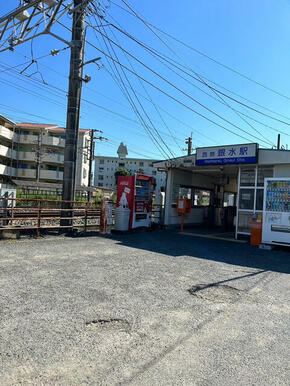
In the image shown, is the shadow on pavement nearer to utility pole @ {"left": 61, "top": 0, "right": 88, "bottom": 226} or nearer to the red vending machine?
the red vending machine

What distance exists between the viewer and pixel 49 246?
8367 mm

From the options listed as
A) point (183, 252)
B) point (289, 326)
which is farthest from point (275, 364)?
point (183, 252)

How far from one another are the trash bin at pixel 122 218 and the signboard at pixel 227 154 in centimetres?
401

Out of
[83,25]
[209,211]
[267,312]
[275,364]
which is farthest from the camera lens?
[209,211]

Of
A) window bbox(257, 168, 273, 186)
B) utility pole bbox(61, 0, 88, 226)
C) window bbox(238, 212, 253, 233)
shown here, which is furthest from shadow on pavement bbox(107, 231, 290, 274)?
window bbox(257, 168, 273, 186)

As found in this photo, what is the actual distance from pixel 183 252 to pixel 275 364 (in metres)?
5.75

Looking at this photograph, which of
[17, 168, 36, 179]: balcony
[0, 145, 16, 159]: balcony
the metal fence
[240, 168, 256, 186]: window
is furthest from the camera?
[17, 168, 36, 179]: balcony

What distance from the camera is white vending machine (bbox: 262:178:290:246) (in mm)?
9630

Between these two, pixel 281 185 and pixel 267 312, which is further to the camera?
pixel 281 185

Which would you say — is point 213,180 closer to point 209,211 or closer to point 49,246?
point 209,211

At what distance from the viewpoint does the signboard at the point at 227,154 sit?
11539mm

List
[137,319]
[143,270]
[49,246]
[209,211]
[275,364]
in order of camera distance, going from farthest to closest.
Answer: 1. [209,211]
2. [49,246]
3. [143,270]
4. [137,319]
5. [275,364]

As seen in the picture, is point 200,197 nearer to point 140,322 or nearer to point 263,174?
point 263,174

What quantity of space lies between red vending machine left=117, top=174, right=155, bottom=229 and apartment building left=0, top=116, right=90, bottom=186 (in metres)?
30.3
